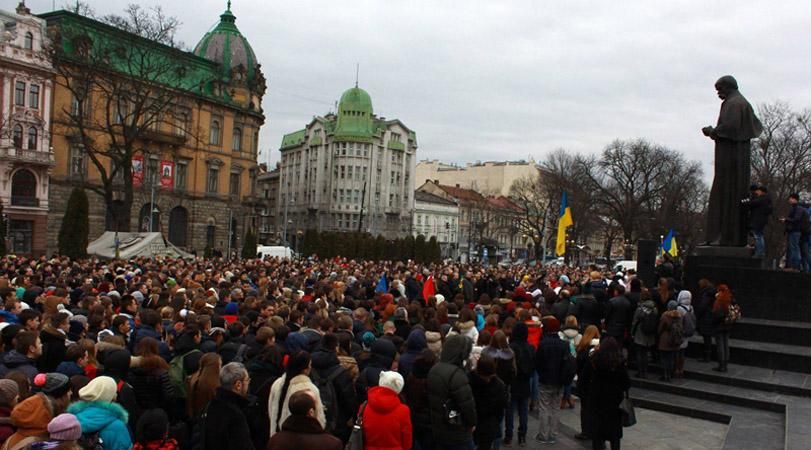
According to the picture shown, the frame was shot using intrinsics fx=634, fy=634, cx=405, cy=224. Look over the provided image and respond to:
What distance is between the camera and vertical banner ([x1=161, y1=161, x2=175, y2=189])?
52950mm

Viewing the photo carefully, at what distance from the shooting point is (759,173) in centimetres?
4253

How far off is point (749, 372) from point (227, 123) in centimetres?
5924

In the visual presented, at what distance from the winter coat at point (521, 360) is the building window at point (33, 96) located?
49.0 m

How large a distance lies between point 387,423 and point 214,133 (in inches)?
2400

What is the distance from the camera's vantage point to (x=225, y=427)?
505 cm

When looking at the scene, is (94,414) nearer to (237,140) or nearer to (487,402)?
(487,402)

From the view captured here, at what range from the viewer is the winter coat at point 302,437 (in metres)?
4.45

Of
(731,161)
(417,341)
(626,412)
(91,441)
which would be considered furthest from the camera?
(731,161)

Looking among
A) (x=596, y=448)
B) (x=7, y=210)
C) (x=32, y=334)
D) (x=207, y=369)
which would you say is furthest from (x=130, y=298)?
(x=7, y=210)

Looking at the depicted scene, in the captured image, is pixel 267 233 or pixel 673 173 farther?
pixel 267 233

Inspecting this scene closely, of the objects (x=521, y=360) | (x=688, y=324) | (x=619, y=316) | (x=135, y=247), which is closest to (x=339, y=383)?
(x=521, y=360)

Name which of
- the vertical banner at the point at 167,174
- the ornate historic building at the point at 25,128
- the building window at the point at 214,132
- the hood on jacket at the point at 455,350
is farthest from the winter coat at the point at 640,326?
the building window at the point at 214,132

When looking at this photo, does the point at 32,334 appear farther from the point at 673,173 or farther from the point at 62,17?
the point at 673,173

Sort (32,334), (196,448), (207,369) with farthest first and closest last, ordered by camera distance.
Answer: (32,334) → (207,369) → (196,448)
